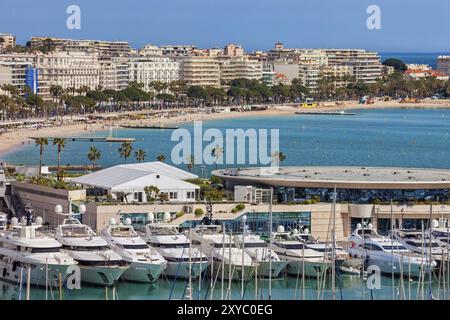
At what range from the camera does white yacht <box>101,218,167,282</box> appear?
19172 millimetres

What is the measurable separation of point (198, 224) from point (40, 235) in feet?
12.4

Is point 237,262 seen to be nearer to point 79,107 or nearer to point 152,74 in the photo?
point 79,107

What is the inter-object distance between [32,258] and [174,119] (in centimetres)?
6484

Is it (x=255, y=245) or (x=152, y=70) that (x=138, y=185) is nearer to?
(x=255, y=245)

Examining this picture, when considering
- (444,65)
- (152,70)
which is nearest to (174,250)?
(152,70)

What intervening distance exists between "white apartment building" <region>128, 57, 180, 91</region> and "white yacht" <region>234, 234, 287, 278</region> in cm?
8326

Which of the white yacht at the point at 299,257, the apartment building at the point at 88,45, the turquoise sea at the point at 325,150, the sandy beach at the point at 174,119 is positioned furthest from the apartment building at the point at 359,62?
the white yacht at the point at 299,257

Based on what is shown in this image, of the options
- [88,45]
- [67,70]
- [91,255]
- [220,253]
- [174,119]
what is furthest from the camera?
[88,45]

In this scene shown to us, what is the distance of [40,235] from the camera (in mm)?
19422

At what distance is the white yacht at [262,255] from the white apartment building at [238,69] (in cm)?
9269

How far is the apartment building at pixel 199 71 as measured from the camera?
10968 centimetres

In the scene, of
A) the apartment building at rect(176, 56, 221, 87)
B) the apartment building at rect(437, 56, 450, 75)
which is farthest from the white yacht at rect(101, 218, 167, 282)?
the apartment building at rect(437, 56, 450, 75)

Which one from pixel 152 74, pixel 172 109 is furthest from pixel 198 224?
pixel 152 74

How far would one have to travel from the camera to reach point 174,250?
19922 mm
